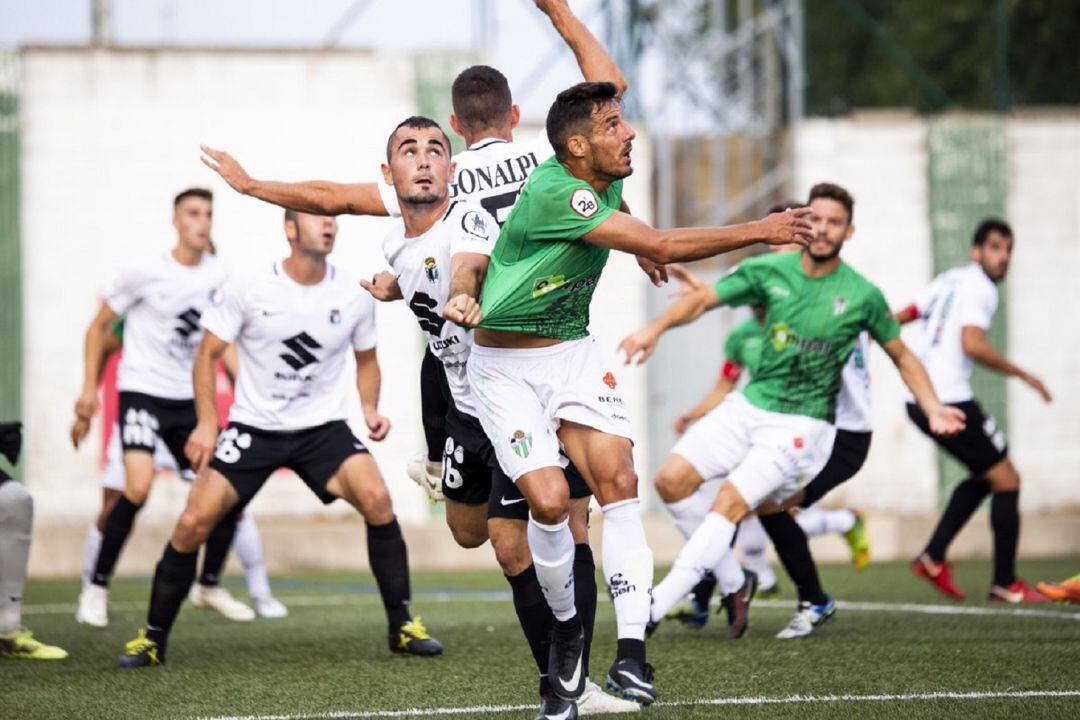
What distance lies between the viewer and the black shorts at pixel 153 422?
1007cm

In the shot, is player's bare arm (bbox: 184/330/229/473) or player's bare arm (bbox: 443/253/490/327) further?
player's bare arm (bbox: 184/330/229/473)

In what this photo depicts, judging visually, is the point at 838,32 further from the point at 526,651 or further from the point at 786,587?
the point at 526,651

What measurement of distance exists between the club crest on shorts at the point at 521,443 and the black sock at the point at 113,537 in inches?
189

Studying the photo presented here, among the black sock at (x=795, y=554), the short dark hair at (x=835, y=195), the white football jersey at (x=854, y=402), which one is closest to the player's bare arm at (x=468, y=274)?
the short dark hair at (x=835, y=195)

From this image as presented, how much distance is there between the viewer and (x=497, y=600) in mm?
11219

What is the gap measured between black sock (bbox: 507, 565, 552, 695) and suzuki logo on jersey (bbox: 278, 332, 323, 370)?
2.56 metres

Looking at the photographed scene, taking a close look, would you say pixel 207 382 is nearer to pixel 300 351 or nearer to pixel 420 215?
pixel 300 351

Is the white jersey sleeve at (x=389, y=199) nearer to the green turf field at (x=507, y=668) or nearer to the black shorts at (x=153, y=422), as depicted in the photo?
the green turf field at (x=507, y=668)

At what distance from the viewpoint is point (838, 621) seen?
9047 mm

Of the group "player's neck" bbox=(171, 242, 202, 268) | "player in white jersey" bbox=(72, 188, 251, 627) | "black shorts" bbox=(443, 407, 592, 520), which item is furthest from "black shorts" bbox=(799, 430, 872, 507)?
"player's neck" bbox=(171, 242, 202, 268)

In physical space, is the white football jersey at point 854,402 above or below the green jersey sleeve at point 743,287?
below

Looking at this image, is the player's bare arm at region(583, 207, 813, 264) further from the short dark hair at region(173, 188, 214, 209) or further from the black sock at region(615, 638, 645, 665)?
the short dark hair at region(173, 188, 214, 209)

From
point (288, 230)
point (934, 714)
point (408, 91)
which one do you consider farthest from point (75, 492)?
point (934, 714)

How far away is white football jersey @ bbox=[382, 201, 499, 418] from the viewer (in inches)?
255
